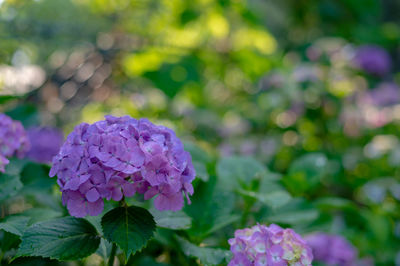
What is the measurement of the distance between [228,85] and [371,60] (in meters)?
0.84

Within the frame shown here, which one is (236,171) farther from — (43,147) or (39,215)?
(43,147)

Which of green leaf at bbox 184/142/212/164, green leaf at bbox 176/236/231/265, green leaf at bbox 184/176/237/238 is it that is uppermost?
green leaf at bbox 176/236/231/265

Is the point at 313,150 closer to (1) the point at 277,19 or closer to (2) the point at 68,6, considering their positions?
(2) the point at 68,6

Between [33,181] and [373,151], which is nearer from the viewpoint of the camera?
[33,181]

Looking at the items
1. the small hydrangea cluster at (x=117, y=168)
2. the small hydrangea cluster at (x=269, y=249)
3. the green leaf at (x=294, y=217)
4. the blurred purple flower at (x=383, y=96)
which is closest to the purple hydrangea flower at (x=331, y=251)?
the green leaf at (x=294, y=217)

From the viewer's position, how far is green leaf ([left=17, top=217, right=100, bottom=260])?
0.56 metres

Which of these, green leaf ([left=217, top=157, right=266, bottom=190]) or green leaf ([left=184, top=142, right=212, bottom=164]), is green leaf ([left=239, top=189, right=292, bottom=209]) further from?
green leaf ([left=184, top=142, right=212, bottom=164])

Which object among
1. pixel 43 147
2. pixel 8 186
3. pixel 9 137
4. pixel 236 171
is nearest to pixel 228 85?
pixel 43 147

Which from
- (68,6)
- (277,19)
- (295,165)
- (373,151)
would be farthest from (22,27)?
(277,19)

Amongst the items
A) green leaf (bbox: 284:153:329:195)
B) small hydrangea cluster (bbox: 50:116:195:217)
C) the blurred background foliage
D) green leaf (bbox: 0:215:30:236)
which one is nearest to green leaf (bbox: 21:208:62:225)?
green leaf (bbox: 0:215:30:236)

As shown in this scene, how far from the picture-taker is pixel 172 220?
67 cm

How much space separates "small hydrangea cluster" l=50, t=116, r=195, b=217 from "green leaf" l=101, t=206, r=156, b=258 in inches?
1.0

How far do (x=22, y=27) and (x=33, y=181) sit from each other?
1276 mm

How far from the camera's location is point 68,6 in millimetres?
2189
